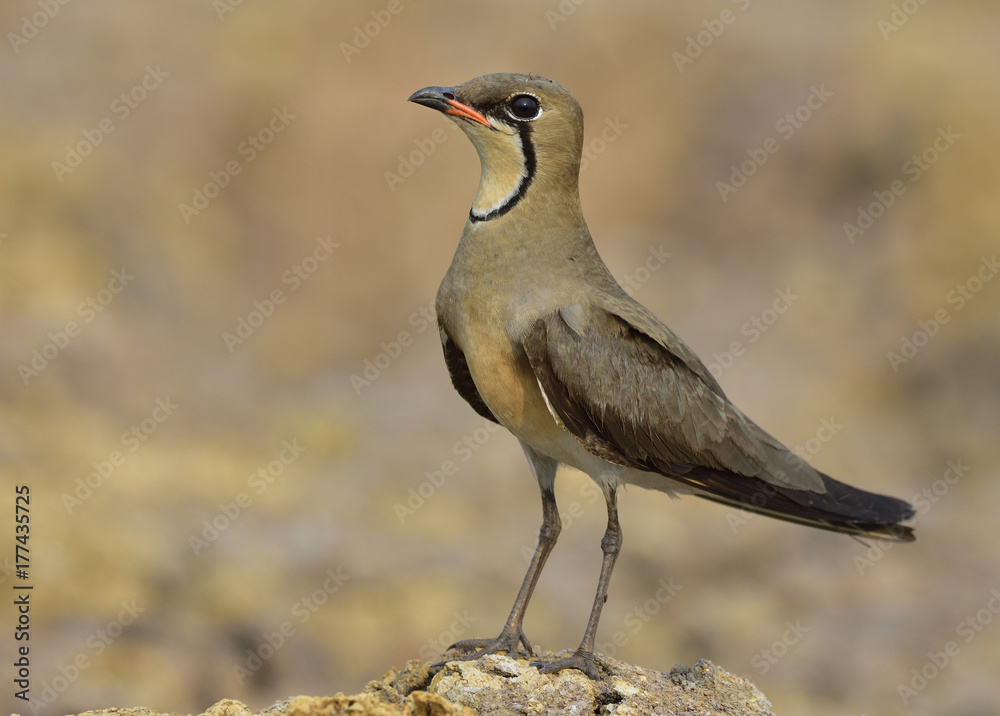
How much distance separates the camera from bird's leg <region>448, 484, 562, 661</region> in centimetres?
595

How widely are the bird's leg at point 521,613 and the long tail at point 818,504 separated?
878 millimetres

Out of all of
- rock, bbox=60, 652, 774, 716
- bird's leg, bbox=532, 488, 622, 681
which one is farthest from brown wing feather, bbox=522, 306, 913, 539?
rock, bbox=60, 652, 774, 716

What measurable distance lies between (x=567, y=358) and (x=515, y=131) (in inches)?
53.0

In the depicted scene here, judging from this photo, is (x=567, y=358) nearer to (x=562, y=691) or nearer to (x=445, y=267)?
(x=562, y=691)

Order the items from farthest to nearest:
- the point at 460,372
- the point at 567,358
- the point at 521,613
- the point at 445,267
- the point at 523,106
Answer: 1. the point at 445,267
2. the point at 460,372
3. the point at 521,613
4. the point at 523,106
5. the point at 567,358

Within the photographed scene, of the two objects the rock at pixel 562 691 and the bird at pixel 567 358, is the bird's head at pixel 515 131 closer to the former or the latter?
the bird at pixel 567 358

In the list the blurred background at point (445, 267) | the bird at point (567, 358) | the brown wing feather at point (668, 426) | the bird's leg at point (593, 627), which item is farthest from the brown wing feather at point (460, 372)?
the blurred background at point (445, 267)

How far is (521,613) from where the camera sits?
19.6ft

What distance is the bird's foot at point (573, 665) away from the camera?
555 cm

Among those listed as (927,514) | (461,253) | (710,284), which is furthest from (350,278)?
(461,253)

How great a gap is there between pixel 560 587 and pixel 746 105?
10108mm

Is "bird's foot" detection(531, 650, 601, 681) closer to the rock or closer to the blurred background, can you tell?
the rock

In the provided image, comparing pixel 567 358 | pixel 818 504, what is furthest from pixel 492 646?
pixel 818 504

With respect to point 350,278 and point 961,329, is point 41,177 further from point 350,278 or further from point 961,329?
point 961,329
